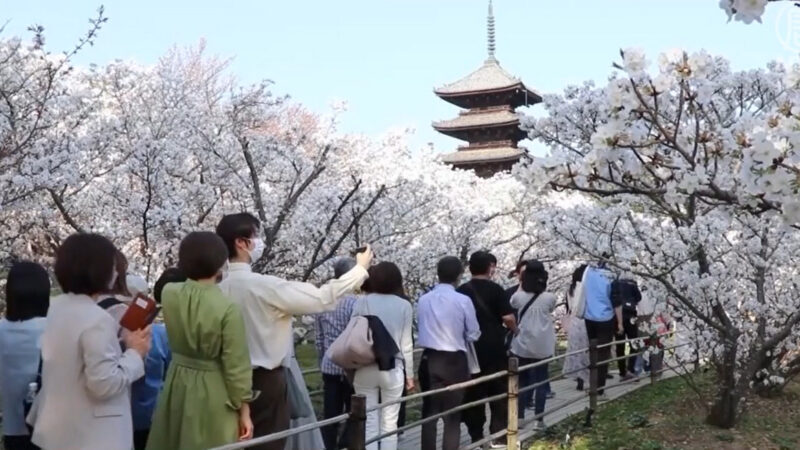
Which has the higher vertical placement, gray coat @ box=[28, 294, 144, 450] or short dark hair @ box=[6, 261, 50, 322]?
short dark hair @ box=[6, 261, 50, 322]

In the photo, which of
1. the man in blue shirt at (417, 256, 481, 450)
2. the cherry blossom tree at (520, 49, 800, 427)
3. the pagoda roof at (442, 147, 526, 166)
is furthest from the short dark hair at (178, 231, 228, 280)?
the pagoda roof at (442, 147, 526, 166)

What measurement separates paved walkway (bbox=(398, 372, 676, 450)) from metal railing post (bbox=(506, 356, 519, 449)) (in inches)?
29.1

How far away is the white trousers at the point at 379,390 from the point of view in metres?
5.29

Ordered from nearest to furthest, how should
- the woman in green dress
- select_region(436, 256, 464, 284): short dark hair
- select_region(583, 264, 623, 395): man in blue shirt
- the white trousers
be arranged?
the woman in green dress, the white trousers, select_region(436, 256, 464, 284): short dark hair, select_region(583, 264, 623, 395): man in blue shirt

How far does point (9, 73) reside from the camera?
9.26m

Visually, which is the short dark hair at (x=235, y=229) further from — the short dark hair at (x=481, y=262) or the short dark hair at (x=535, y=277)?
the short dark hair at (x=535, y=277)

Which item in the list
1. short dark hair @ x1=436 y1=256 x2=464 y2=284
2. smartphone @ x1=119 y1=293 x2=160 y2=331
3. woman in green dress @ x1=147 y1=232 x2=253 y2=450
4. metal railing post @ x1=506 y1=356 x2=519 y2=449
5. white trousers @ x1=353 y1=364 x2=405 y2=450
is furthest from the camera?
metal railing post @ x1=506 y1=356 x2=519 y2=449

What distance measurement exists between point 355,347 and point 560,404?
133 inches

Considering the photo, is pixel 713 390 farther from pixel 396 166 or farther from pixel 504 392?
pixel 396 166

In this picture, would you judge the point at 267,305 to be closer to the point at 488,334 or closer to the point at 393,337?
the point at 393,337

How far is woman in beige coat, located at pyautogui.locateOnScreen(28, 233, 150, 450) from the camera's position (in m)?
2.98

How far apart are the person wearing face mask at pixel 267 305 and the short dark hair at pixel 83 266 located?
34.1 inches

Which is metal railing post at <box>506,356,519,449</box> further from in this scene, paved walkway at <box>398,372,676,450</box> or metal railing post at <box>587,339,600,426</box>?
metal railing post at <box>587,339,600,426</box>

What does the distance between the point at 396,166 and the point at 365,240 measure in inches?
340
